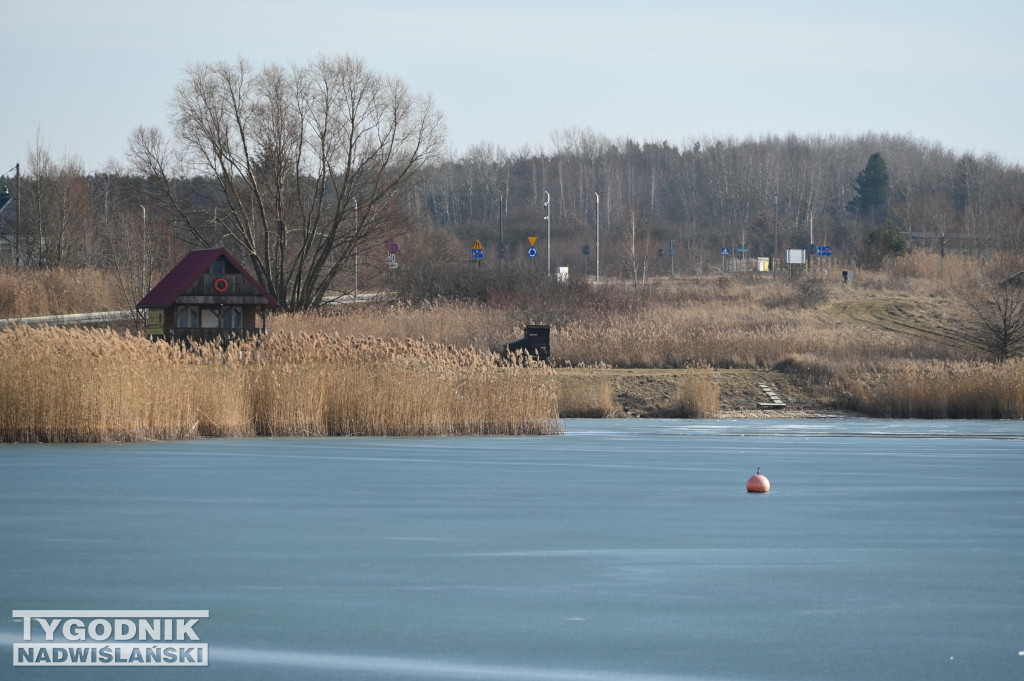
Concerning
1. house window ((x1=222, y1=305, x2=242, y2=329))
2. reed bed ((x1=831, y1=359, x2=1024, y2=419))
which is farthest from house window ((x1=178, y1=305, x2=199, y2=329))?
reed bed ((x1=831, y1=359, x2=1024, y2=419))

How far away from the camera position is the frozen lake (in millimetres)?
6938

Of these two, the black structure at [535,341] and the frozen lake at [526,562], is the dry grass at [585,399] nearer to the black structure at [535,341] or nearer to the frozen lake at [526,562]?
the black structure at [535,341]

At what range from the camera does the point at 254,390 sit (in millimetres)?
19922

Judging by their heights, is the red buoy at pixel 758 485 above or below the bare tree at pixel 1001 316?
below

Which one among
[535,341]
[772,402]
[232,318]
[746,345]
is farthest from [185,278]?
[772,402]

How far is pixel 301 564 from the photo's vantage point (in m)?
9.34

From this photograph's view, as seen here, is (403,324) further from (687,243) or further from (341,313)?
(687,243)

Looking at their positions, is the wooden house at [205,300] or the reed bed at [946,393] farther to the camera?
the wooden house at [205,300]

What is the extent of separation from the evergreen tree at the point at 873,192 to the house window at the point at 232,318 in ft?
281

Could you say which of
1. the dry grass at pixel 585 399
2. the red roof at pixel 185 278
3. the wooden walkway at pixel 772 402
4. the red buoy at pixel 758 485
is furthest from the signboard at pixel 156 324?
the red buoy at pixel 758 485

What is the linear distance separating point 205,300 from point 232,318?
1007 mm

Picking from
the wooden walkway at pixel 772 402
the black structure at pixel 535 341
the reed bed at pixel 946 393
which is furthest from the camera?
the black structure at pixel 535 341

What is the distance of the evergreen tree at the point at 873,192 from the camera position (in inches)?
4432

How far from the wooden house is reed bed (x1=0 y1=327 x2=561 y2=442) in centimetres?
1278
